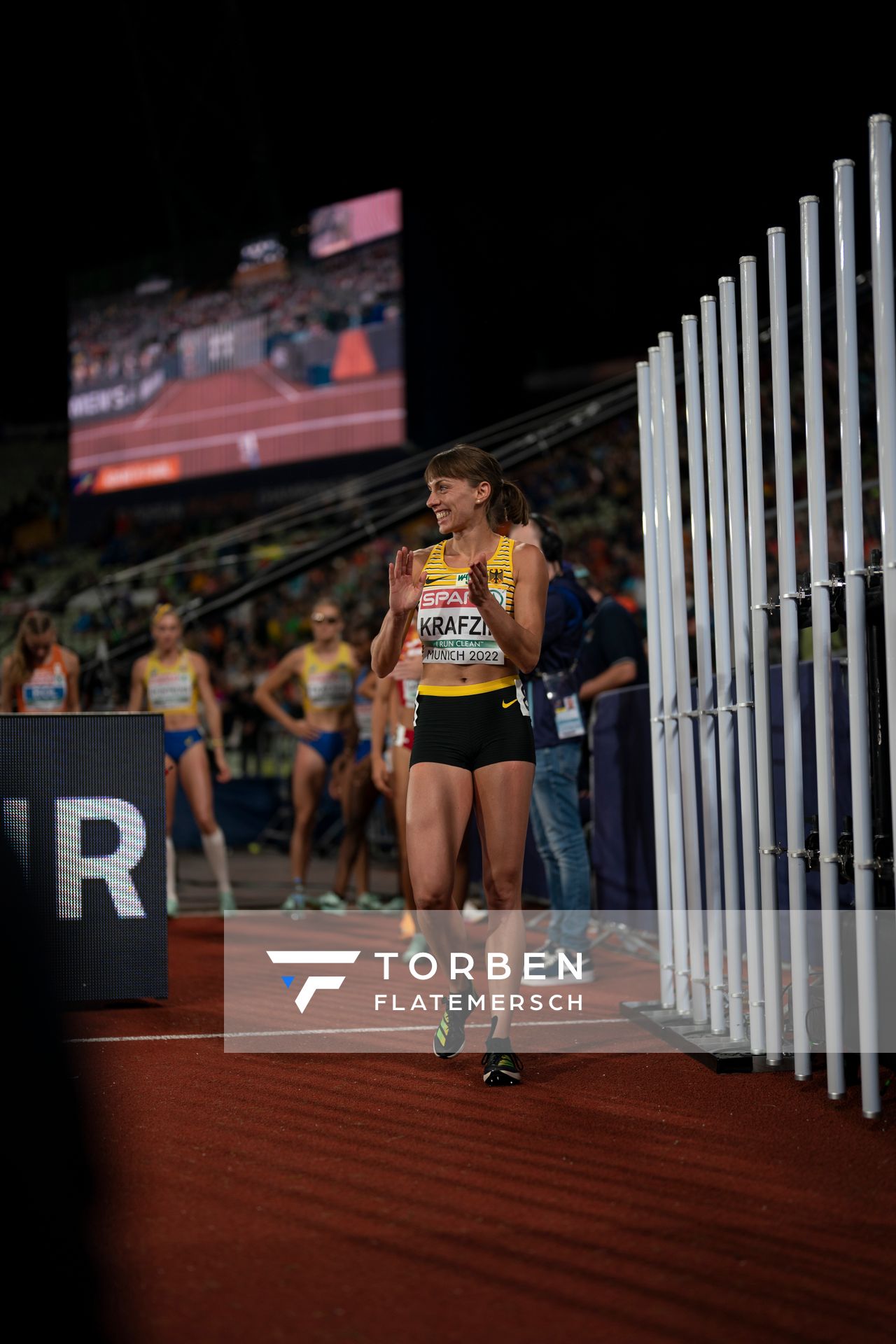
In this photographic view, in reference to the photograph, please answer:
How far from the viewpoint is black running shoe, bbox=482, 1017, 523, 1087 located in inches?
162

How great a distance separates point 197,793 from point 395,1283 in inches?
259

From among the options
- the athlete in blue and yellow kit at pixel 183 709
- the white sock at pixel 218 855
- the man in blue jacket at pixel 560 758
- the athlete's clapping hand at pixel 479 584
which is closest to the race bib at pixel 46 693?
the athlete in blue and yellow kit at pixel 183 709

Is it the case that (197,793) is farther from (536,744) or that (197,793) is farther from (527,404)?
(527,404)

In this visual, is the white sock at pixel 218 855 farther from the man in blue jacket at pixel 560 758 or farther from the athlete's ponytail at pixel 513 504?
the athlete's ponytail at pixel 513 504

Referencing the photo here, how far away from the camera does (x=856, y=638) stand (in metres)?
3.67

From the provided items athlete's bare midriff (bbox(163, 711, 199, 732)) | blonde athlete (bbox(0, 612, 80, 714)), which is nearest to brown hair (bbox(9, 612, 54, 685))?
blonde athlete (bbox(0, 612, 80, 714))

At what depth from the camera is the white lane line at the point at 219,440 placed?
1903 centimetres

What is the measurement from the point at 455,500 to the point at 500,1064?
1.88m

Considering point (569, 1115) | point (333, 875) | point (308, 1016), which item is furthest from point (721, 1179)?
point (333, 875)

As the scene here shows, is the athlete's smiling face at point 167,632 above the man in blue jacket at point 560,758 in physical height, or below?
above

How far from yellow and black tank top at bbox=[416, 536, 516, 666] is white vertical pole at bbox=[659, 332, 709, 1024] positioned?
0.68 meters

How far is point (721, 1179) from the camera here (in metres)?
3.12

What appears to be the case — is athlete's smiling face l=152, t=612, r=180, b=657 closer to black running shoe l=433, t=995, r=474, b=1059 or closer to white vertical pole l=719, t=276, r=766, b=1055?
black running shoe l=433, t=995, r=474, b=1059

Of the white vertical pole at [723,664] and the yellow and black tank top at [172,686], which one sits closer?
the white vertical pole at [723,664]
